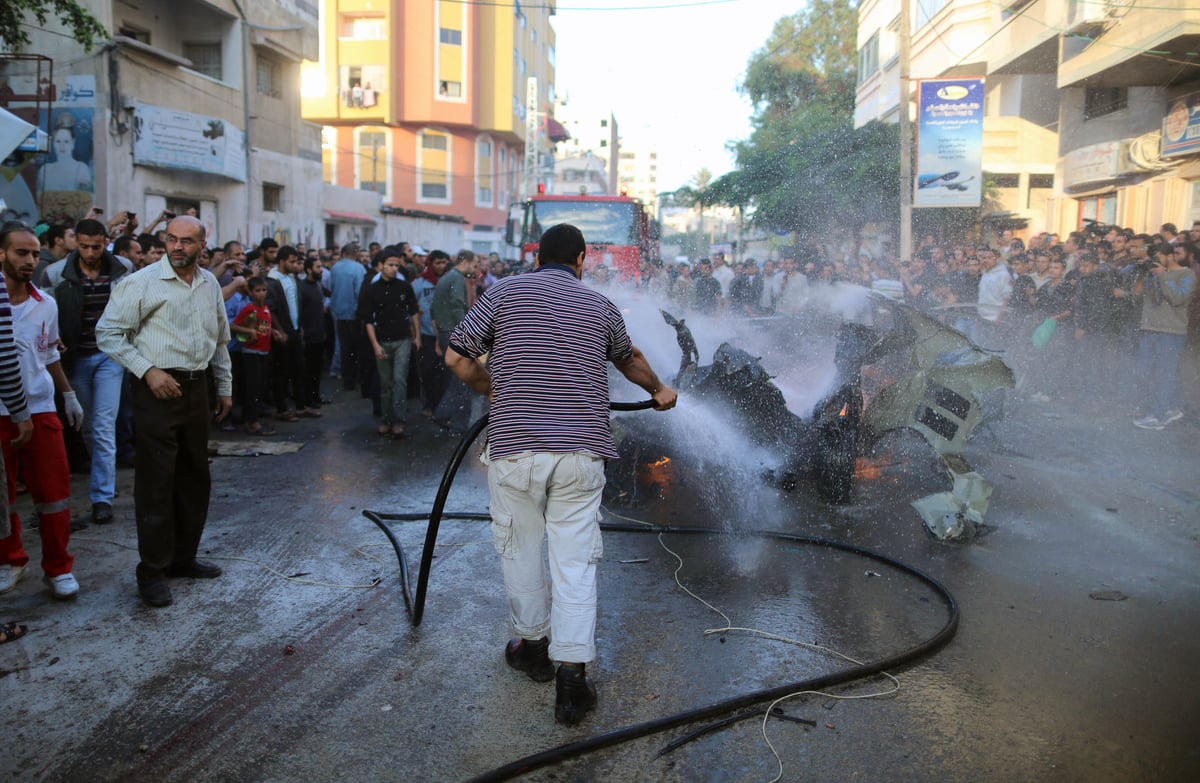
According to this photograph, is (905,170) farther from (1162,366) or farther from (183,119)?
(183,119)

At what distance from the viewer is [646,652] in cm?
406

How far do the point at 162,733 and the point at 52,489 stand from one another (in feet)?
6.29

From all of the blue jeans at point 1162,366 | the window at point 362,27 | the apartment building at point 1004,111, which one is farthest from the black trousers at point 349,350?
the window at point 362,27

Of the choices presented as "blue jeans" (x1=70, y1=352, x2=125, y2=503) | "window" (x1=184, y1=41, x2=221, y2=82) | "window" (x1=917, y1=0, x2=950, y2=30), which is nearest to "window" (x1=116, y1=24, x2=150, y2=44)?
"window" (x1=184, y1=41, x2=221, y2=82)

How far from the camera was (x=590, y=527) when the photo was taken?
11.4 ft

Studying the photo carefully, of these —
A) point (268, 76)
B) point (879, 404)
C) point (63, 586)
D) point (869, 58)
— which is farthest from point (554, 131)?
point (63, 586)

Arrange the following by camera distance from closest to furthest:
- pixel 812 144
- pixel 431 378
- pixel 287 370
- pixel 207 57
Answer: pixel 287 370 < pixel 431 378 < pixel 207 57 < pixel 812 144

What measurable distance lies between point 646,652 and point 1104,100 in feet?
60.8

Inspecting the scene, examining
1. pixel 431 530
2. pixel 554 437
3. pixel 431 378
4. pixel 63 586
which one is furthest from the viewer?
pixel 431 378

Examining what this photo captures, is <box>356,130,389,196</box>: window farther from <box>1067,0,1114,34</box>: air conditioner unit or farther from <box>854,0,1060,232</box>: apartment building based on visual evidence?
<box>1067,0,1114,34</box>: air conditioner unit

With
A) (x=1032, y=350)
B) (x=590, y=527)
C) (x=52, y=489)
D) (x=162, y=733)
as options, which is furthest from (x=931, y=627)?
(x=1032, y=350)

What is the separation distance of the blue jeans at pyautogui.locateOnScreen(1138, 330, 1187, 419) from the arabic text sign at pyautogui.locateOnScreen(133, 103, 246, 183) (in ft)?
50.2

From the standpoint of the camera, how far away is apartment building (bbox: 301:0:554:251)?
45.7 meters

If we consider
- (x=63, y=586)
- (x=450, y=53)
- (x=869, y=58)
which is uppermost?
(x=450, y=53)
